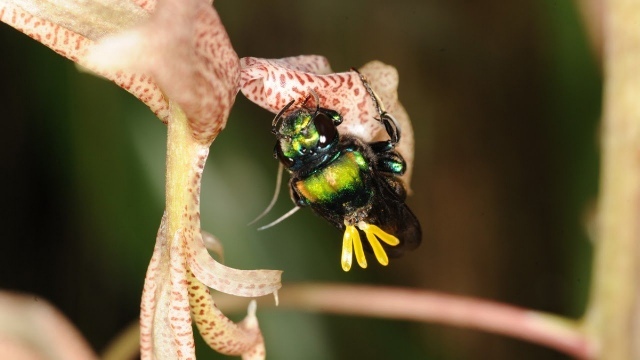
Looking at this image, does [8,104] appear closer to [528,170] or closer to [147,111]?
[147,111]

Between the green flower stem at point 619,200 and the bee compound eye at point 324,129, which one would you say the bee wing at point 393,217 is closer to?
the bee compound eye at point 324,129

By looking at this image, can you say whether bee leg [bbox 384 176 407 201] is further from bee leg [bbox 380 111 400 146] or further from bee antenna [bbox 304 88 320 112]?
bee antenna [bbox 304 88 320 112]

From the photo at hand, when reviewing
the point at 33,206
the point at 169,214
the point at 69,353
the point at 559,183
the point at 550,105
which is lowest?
the point at 69,353

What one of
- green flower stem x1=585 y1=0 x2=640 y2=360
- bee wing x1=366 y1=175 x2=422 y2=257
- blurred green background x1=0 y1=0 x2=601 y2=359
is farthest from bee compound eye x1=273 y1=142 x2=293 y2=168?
blurred green background x1=0 y1=0 x2=601 y2=359

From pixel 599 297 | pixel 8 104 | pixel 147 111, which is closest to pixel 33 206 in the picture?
pixel 8 104

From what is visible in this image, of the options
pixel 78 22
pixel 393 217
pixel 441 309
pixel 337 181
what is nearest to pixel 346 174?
pixel 337 181

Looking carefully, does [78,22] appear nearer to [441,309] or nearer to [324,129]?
[324,129]
